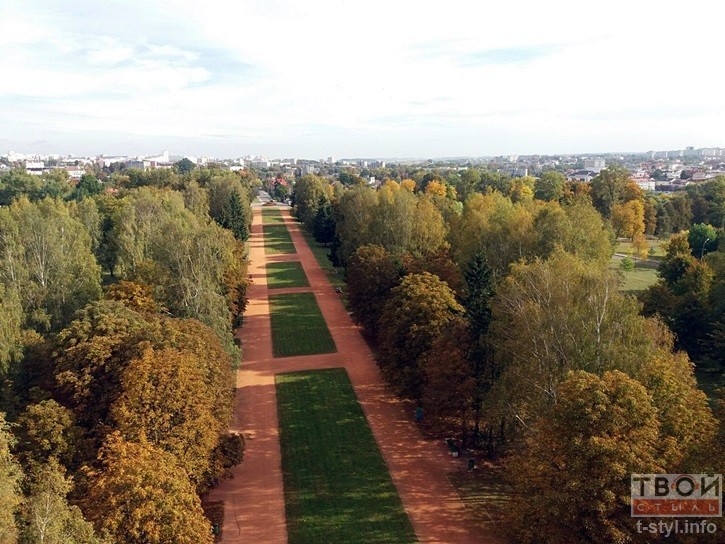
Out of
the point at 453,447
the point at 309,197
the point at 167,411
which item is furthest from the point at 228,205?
the point at 167,411

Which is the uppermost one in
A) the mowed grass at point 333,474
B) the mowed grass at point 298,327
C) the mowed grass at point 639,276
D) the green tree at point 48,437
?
the green tree at point 48,437

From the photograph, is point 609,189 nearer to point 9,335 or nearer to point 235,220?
point 235,220

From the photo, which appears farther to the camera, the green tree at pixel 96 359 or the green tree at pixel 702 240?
the green tree at pixel 702 240

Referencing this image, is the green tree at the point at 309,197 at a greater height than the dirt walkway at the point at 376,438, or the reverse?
the green tree at the point at 309,197

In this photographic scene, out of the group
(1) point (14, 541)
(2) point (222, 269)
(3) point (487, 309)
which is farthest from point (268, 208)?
(1) point (14, 541)

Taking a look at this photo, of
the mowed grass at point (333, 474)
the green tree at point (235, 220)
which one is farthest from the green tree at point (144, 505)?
the green tree at point (235, 220)

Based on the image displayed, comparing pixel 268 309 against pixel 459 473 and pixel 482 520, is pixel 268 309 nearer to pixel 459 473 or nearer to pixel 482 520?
pixel 459 473

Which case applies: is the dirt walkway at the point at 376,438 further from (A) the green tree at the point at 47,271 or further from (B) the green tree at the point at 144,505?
(A) the green tree at the point at 47,271
